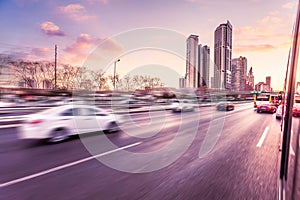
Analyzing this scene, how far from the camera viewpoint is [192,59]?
2064 centimetres

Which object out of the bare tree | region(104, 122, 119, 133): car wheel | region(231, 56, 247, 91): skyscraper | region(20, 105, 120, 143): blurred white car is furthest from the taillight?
region(231, 56, 247, 91): skyscraper

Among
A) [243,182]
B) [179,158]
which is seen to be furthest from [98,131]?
[243,182]

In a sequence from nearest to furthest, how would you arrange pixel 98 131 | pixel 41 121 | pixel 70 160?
pixel 70 160, pixel 41 121, pixel 98 131

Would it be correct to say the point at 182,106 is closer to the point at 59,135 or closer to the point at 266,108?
the point at 266,108

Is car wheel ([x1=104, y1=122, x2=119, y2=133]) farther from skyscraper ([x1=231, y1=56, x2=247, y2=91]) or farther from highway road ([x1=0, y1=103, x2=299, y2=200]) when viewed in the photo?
skyscraper ([x1=231, y1=56, x2=247, y2=91])

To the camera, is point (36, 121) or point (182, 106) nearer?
point (36, 121)

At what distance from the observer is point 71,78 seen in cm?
5319

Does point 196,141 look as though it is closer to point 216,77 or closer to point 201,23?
point 201,23

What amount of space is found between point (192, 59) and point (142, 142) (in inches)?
574

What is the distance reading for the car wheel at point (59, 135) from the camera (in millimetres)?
7625

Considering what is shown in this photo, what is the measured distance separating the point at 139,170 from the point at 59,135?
168 inches

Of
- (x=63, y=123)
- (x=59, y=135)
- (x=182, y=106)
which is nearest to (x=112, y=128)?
(x=63, y=123)

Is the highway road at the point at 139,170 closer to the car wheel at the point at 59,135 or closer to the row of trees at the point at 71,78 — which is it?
the car wheel at the point at 59,135

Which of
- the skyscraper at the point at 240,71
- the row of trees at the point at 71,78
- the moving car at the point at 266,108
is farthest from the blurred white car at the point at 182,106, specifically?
the skyscraper at the point at 240,71
